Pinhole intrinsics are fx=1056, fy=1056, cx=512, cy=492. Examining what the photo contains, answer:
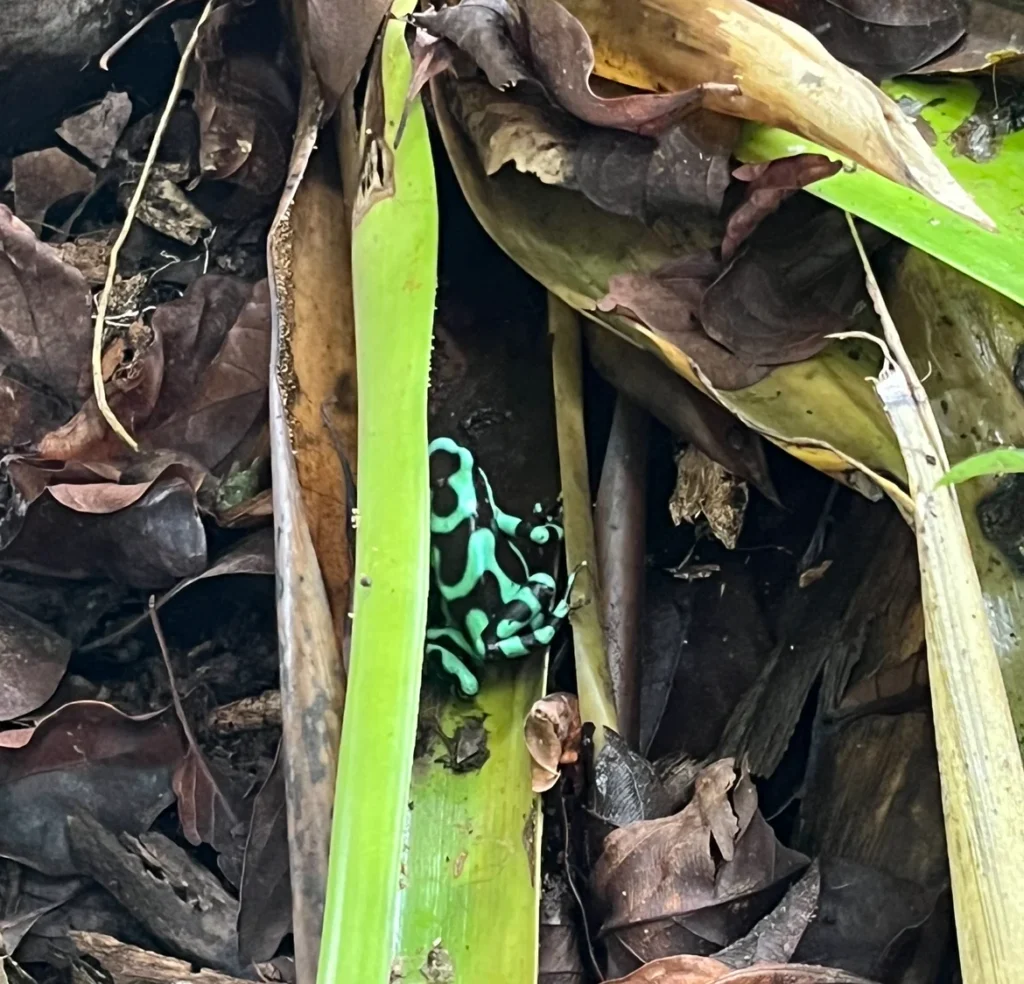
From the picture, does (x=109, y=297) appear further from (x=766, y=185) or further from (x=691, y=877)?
(x=691, y=877)

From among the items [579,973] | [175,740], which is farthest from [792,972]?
[175,740]

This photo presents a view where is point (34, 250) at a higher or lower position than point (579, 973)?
higher

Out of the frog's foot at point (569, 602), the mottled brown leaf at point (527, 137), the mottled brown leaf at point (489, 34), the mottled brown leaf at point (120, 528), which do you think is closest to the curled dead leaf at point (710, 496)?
the frog's foot at point (569, 602)

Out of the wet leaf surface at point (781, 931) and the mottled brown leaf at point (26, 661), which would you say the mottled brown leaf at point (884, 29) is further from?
the mottled brown leaf at point (26, 661)

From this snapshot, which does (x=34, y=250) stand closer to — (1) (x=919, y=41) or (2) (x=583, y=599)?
(2) (x=583, y=599)

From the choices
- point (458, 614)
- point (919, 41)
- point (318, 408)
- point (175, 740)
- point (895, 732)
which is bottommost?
point (458, 614)

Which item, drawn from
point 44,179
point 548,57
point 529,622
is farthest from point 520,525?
point 44,179
